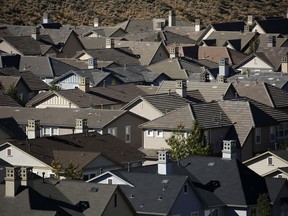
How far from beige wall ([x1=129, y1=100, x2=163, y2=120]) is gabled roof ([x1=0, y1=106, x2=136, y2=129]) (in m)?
1.91

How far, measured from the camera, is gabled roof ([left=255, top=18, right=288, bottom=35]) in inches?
5408

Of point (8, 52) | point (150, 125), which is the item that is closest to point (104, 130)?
point (150, 125)

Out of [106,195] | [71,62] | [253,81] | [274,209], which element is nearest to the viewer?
[106,195]

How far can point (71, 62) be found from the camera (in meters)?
110

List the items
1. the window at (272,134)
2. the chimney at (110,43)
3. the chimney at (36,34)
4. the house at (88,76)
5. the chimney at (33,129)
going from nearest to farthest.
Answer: the chimney at (33,129), the window at (272,134), the house at (88,76), the chimney at (110,43), the chimney at (36,34)

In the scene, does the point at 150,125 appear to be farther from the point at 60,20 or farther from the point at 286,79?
the point at 60,20

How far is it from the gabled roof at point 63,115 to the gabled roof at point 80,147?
716 centimetres

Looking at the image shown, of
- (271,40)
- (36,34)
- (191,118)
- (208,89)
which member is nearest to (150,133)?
(191,118)

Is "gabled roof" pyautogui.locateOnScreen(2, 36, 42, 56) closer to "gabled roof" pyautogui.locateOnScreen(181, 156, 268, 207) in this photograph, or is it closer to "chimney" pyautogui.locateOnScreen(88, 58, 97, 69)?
"chimney" pyautogui.locateOnScreen(88, 58, 97, 69)

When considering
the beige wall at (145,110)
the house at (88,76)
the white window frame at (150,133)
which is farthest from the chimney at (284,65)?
the white window frame at (150,133)

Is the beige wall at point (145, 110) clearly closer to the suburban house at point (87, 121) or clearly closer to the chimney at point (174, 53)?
the suburban house at point (87, 121)

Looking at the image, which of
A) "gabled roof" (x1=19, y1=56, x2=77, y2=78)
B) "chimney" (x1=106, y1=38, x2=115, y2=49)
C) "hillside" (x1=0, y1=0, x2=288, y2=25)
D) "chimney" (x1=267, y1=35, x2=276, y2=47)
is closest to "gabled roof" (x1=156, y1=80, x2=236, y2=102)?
"gabled roof" (x1=19, y1=56, x2=77, y2=78)

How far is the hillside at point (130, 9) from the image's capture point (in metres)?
162

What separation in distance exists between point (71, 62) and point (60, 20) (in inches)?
2094
